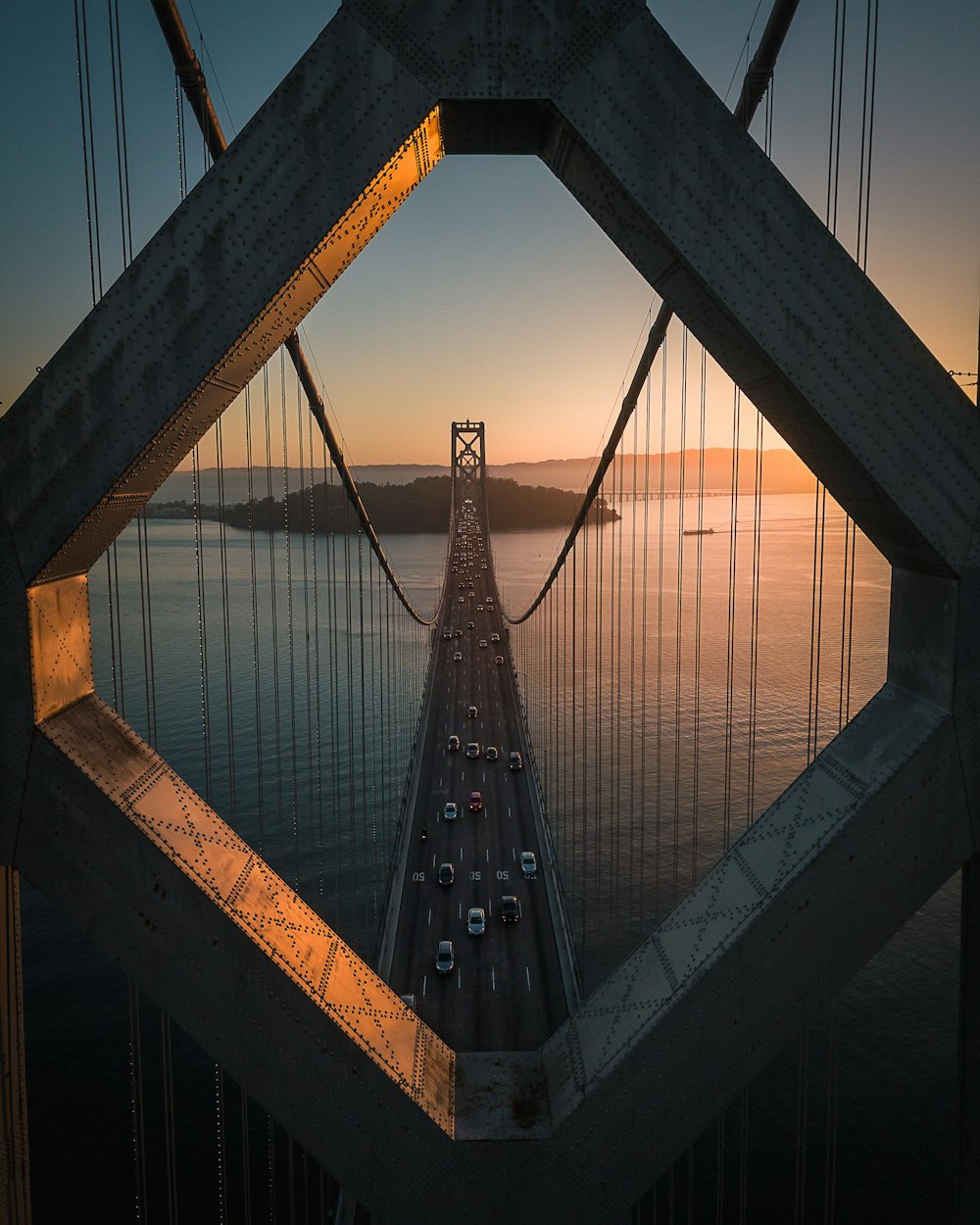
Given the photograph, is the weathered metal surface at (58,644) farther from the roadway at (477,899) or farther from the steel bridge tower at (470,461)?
the steel bridge tower at (470,461)

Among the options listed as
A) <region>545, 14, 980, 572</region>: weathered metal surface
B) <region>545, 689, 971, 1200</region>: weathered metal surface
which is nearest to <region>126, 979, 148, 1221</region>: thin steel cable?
<region>545, 689, 971, 1200</region>: weathered metal surface

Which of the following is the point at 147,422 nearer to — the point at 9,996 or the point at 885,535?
the point at 9,996

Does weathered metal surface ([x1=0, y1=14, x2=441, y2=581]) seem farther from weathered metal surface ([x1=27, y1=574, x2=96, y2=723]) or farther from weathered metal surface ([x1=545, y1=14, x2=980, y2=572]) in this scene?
weathered metal surface ([x1=545, y1=14, x2=980, y2=572])

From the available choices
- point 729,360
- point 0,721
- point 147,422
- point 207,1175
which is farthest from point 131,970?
point 207,1175

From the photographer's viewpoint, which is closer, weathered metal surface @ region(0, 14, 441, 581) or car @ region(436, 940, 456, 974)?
weathered metal surface @ region(0, 14, 441, 581)

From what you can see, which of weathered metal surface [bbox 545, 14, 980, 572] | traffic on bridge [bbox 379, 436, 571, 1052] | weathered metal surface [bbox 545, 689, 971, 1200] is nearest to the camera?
weathered metal surface [bbox 545, 14, 980, 572]

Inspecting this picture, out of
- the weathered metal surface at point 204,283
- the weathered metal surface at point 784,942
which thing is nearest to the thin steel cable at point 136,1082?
the weathered metal surface at point 204,283
